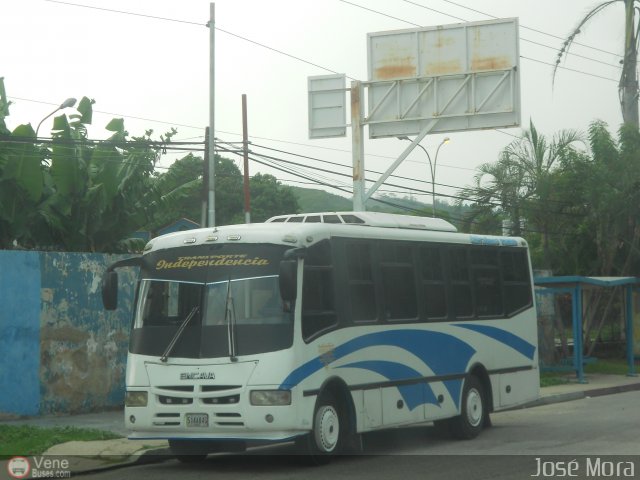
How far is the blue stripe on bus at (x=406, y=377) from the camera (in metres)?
13.6

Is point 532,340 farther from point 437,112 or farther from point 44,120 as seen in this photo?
point 44,120

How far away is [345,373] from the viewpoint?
511 inches

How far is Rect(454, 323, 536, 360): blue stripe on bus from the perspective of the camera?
1620 centimetres

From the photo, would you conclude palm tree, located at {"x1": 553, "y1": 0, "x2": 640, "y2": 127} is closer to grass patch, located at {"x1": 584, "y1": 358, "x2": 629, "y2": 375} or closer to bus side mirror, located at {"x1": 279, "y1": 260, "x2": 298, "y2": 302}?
grass patch, located at {"x1": 584, "y1": 358, "x2": 629, "y2": 375}

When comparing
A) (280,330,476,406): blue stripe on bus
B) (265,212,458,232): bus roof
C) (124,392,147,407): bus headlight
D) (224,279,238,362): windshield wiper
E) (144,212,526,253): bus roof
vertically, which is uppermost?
(265,212,458,232): bus roof

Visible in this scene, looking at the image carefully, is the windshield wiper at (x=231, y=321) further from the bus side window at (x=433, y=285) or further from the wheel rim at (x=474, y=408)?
the wheel rim at (x=474, y=408)

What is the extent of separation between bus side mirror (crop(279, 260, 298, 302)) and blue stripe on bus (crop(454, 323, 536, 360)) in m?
4.67

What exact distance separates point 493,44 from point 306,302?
46.6 ft

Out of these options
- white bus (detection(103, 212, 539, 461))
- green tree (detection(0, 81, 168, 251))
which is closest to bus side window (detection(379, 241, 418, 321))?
white bus (detection(103, 212, 539, 461))

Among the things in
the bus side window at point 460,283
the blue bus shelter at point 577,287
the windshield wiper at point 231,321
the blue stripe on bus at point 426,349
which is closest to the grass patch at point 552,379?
the blue bus shelter at point 577,287

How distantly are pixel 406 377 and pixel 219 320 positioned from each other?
328cm

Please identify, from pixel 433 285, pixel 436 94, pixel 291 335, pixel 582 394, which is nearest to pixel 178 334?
pixel 291 335

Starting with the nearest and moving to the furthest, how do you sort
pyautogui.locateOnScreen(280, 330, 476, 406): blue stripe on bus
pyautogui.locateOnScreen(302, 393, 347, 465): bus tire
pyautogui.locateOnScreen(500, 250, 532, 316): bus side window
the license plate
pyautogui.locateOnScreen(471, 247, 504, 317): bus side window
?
the license plate, pyautogui.locateOnScreen(302, 393, 347, 465): bus tire, pyautogui.locateOnScreen(280, 330, 476, 406): blue stripe on bus, pyautogui.locateOnScreen(471, 247, 504, 317): bus side window, pyautogui.locateOnScreen(500, 250, 532, 316): bus side window

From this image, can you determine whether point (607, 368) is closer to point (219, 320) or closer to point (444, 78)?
point (444, 78)
